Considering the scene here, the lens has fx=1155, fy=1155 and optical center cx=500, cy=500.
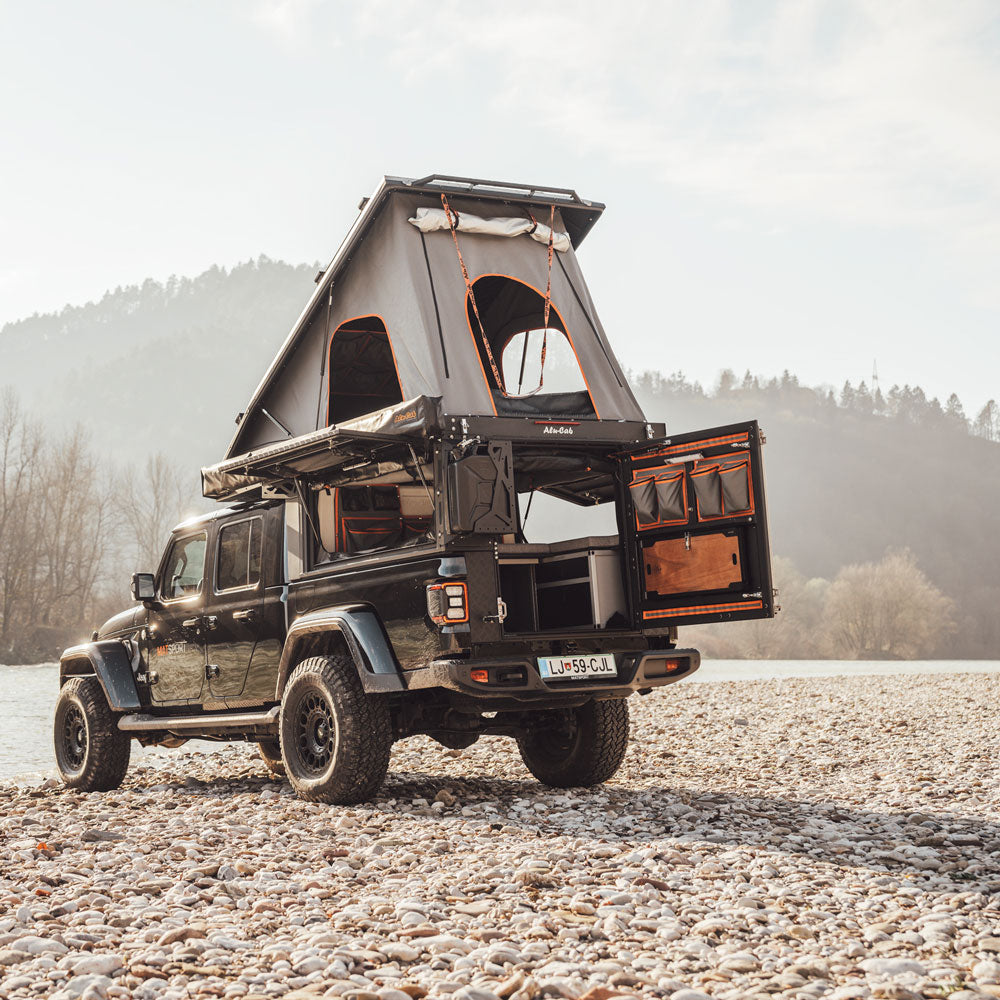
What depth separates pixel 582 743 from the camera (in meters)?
8.25

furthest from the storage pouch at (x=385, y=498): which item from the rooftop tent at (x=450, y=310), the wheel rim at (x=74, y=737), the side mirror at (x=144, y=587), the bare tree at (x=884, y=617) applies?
the bare tree at (x=884, y=617)

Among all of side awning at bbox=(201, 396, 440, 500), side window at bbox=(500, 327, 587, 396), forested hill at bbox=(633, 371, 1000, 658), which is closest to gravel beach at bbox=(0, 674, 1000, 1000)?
side awning at bbox=(201, 396, 440, 500)

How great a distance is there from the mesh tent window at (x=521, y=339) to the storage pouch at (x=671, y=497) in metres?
0.90

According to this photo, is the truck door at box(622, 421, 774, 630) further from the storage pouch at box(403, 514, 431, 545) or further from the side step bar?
the side step bar

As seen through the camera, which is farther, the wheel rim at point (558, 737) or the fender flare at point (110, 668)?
the fender flare at point (110, 668)

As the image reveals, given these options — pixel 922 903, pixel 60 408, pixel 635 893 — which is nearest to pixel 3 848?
pixel 635 893

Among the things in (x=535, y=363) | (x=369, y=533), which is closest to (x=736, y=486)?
(x=369, y=533)

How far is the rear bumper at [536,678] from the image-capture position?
6.77 m

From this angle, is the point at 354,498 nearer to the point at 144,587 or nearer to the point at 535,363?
the point at 144,587

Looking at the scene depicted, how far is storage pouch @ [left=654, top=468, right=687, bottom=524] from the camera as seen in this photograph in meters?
7.65

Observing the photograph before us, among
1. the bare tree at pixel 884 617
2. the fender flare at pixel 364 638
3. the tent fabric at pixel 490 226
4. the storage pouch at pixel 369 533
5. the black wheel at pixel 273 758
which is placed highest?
the tent fabric at pixel 490 226

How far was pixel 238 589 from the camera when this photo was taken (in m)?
8.63

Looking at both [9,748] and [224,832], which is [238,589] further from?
[9,748]

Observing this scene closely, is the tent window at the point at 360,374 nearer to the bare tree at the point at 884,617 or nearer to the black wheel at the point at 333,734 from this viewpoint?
the black wheel at the point at 333,734
